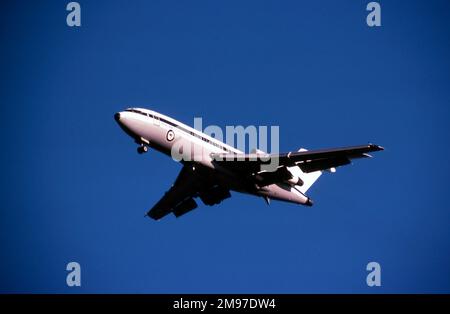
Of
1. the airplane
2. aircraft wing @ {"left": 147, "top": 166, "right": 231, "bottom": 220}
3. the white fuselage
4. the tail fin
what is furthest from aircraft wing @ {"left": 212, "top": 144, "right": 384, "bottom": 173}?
the tail fin

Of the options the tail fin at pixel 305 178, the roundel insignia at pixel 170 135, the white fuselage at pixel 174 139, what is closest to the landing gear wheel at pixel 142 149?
the white fuselage at pixel 174 139

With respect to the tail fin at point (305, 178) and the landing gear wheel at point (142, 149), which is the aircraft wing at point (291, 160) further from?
the landing gear wheel at point (142, 149)

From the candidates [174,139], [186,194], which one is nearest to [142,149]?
[174,139]

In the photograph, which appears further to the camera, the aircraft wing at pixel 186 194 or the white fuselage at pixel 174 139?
the aircraft wing at pixel 186 194

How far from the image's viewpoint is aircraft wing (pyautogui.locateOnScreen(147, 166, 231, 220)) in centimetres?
4297

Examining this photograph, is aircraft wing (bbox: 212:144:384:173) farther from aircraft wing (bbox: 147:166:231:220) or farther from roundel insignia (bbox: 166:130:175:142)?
roundel insignia (bbox: 166:130:175:142)

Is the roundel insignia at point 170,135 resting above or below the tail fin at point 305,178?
above

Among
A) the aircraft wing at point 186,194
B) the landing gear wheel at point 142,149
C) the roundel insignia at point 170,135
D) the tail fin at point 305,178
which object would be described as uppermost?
the roundel insignia at point 170,135

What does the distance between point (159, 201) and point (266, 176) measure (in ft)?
28.7

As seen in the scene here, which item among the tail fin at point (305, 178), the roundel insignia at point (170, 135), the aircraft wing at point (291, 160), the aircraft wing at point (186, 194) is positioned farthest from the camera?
the tail fin at point (305, 178)

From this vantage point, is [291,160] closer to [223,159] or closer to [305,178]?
[223,159]

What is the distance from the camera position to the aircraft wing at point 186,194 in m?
43.0

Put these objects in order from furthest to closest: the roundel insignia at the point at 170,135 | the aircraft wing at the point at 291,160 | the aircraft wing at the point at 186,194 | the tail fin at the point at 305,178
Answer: the tail fin at the point at 305,178 → the aircraft wing at the point at 186,194 → the roundel insignia at the point at 170,135 → the aircraft wing at the point at 291,160
